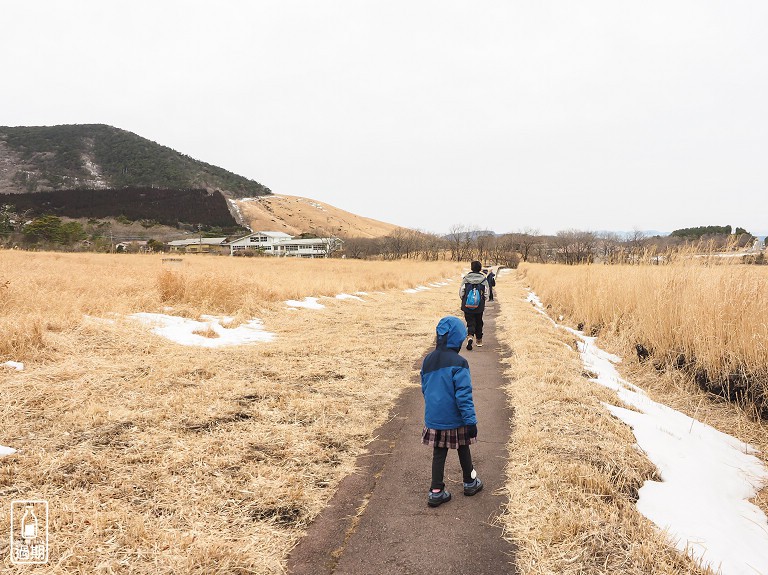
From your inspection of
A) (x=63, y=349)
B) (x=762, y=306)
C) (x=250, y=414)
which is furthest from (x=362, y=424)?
(x=762, y=306)

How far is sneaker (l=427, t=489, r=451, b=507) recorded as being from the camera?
3.25 m

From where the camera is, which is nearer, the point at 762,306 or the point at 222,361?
the point at 762,306

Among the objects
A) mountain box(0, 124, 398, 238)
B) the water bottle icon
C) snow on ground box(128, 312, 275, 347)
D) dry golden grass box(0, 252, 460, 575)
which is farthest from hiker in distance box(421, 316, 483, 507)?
mountain box(0, 124, 398, 238)

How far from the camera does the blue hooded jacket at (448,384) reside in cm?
331

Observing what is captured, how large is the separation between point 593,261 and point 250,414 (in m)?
15.7

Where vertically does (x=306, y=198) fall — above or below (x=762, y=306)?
above

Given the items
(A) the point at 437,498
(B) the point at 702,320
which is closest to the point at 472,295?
(B) the point at 702,320

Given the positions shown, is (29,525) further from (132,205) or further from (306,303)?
(132,205)

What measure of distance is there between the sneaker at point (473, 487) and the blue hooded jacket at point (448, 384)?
519 mm

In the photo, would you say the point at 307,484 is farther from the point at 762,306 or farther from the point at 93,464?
the point at 762,306

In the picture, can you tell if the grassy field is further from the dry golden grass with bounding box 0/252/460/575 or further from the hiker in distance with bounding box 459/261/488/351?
the hiker in distance with bounding box 459/261/488/351

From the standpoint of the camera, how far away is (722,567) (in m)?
2.50

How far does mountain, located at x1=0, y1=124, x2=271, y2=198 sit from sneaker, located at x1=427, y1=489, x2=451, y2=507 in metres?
144

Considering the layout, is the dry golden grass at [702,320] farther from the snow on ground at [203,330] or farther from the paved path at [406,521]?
the snow on ground at [203,330]
